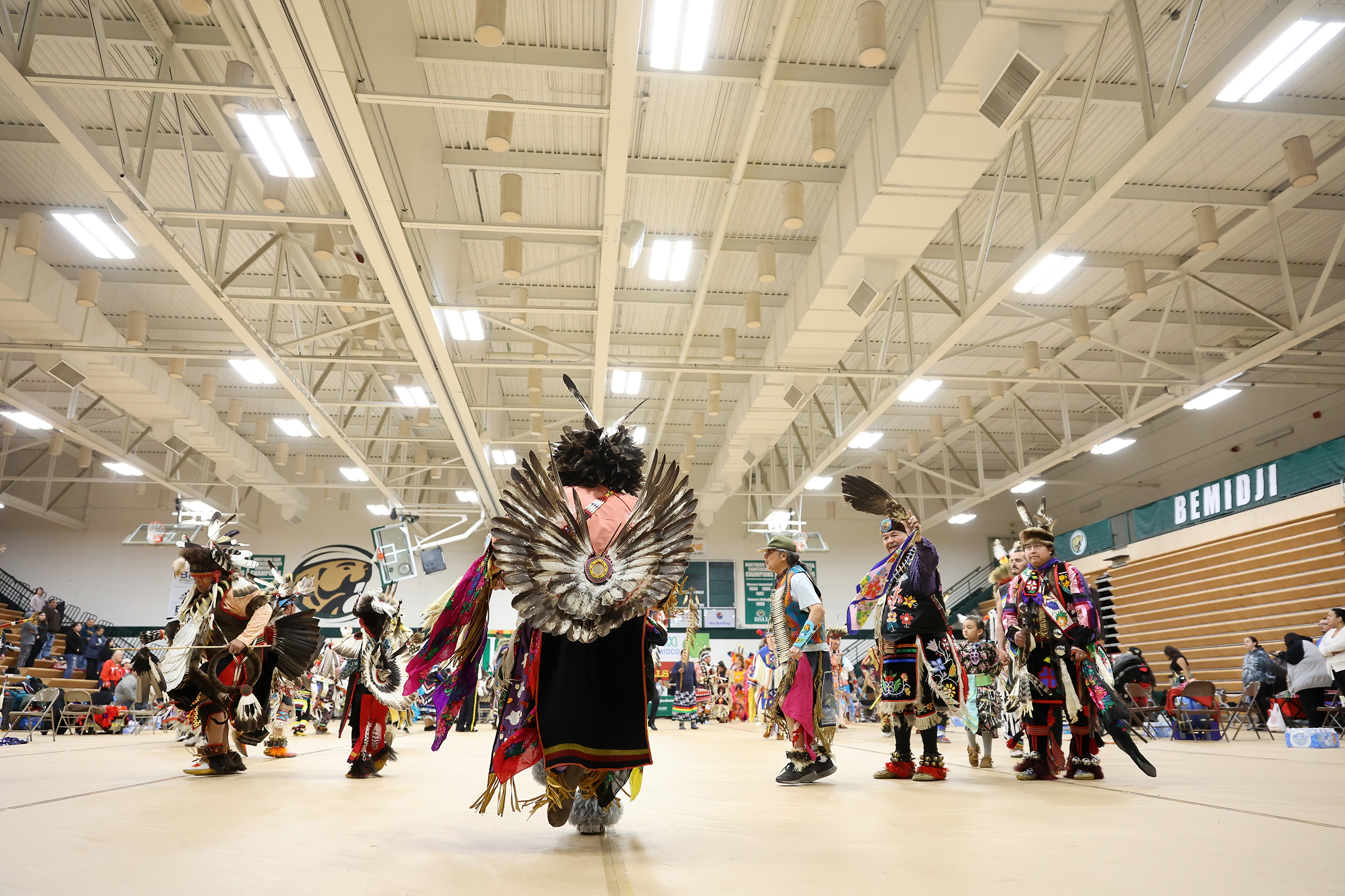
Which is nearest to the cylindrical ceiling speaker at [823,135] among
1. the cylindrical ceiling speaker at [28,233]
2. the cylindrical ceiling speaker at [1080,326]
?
the cylindrical ceiling speaker at [1080,326]

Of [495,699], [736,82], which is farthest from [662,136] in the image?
[495,699]

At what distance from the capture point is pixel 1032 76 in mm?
5504

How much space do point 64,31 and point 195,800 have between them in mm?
7154

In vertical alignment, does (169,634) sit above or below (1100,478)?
below

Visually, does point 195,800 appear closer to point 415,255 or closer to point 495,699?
point 495,699

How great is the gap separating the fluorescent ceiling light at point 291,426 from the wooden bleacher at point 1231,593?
55.0 ft

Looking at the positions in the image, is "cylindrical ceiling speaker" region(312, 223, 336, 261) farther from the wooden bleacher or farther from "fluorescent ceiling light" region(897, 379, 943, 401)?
the wooden bleacher

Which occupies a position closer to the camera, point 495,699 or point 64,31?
point 495,699

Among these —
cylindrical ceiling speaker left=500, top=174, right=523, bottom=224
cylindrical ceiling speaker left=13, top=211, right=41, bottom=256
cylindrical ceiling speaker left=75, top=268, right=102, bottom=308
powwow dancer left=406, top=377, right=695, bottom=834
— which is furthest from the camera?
cylindrical ceiling speaker left=75, top=268, right=102, bottom=308

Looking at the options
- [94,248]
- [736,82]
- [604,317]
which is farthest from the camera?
[94,248]

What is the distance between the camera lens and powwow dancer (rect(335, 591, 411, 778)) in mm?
5305

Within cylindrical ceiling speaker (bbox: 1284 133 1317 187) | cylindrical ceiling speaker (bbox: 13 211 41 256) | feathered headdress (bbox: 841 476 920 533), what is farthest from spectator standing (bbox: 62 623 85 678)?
cylindrical ceiling speaker (bbox: 1284 133 1317 187)

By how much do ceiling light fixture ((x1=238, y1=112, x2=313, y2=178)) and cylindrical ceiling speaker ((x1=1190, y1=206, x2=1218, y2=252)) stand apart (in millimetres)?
8524

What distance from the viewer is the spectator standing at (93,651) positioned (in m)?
16.6
